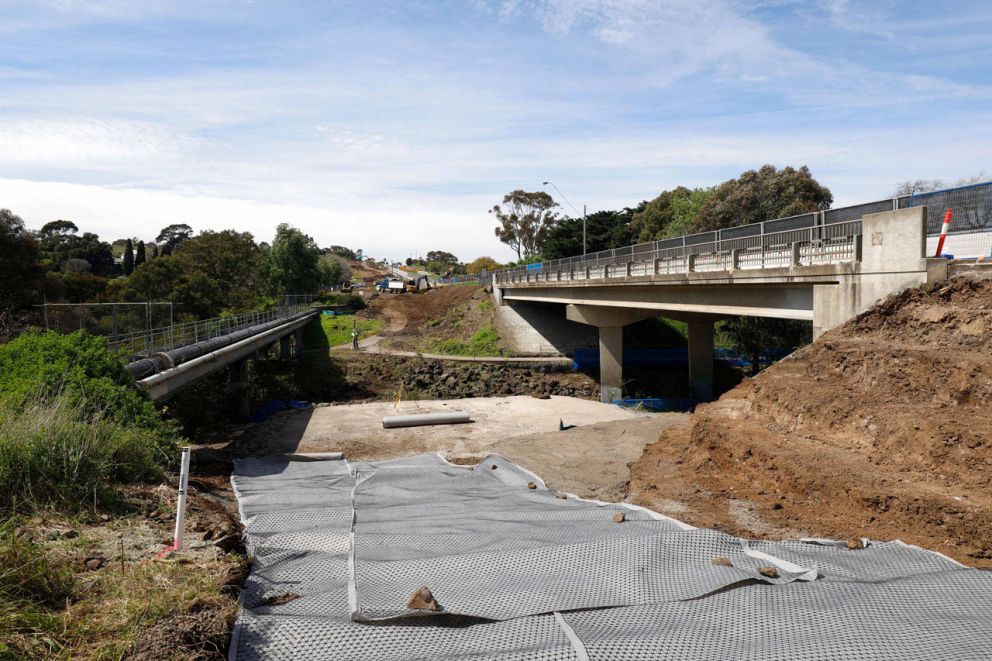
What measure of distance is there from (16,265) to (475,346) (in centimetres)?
2979

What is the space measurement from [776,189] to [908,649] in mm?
49405

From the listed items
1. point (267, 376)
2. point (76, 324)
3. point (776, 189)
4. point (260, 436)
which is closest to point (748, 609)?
point (76, 324)

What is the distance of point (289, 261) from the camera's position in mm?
71125

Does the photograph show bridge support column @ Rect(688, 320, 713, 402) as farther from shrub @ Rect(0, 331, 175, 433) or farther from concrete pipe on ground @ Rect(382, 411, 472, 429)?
shrub @ Rect(0, 331, 175, 433)

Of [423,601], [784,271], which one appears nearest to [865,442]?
[784,271]

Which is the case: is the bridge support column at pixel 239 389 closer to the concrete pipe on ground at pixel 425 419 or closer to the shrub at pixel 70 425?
the concrete pipe on ground at pixel 425 419

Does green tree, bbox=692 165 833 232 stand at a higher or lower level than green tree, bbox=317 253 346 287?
higher

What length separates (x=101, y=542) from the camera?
5.83 meters

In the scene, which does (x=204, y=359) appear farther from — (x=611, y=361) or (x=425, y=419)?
(x=611, y=361)

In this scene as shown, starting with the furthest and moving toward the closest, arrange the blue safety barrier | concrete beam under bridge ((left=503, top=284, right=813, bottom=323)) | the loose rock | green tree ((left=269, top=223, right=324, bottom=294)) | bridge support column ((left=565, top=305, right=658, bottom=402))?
green tree ((left=269, top=223, right=324, bottom=294)) → bridge support column ((left=565, top=305, right=658, bottom=402)) → the blue safety barrier → concrete beam under bridge ((left=503, top=284, right=813, bottom=323)) → the loose rock

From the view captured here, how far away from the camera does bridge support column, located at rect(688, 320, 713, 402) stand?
3450 cm

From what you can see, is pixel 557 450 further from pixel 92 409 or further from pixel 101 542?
pixel 101 542

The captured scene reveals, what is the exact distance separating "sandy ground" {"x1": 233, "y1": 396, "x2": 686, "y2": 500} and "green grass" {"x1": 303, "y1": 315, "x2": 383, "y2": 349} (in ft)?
98.8

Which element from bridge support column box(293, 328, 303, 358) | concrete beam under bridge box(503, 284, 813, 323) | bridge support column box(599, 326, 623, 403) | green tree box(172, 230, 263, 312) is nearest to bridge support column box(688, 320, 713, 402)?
concrete beam under bridge box(503, 284, 813, 323)
